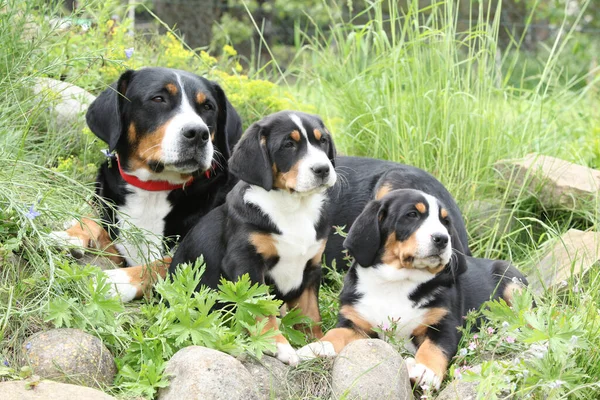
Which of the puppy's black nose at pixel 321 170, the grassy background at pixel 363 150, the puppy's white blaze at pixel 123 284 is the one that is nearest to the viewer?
the grassy background at pixel 363 150

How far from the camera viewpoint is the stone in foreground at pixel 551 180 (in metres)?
5.79

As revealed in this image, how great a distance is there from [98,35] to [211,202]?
231 cm

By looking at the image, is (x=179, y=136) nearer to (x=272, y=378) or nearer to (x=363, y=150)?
(x=272, y=378)

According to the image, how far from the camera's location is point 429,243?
394 cm

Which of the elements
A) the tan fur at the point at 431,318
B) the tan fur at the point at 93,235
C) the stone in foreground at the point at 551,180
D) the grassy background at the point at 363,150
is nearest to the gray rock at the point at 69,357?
the grassy background at the point at 363,150

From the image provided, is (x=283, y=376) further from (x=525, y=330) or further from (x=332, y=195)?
(x=332, y=195)

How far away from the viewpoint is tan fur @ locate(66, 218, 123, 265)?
448cm

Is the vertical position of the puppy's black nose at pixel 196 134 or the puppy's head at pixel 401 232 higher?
the puppy's black nose at pixel 196 134

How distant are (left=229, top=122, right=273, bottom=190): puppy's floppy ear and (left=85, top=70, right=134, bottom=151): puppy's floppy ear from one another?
842 millimetres

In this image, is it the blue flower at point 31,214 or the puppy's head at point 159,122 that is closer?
the blue flower at point 31,214

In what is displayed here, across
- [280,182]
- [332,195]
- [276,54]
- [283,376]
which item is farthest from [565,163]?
[276,54]

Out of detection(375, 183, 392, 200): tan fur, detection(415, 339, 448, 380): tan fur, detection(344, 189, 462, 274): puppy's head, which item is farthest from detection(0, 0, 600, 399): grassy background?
detection(375, 183, 392, 200): tan fur

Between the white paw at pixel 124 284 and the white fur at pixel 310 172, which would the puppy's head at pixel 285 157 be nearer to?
the white fur at pixel 310 172

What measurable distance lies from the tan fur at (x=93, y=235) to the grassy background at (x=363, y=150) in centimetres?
10
